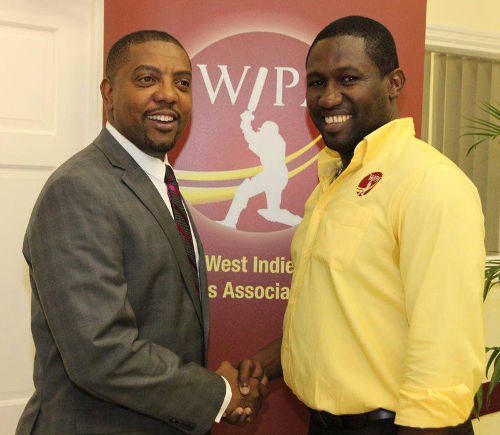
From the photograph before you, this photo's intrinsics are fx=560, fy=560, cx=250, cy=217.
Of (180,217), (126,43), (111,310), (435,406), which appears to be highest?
(126,43)

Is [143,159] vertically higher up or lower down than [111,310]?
higher up

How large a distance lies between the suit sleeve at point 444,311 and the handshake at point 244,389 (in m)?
0.60

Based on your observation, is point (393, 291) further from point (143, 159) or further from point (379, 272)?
point (143, 159)

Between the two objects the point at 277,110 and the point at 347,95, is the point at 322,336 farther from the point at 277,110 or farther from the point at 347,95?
the point at 277,110

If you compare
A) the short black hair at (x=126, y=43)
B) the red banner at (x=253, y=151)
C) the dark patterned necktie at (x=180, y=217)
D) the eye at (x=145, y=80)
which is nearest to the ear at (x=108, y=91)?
the short black hair at (x=126, y=43)

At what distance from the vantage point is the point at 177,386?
1463 millimetres

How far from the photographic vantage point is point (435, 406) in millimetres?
1247

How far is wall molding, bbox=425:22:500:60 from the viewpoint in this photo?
3.44 m

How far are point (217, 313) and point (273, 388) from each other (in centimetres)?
41

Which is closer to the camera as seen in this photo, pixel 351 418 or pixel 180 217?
pixel 351 418

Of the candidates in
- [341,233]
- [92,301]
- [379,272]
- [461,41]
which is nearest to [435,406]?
[379,272]

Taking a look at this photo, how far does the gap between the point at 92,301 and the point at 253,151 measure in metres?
1.23

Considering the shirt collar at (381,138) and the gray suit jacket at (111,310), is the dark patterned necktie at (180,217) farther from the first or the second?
the shirt collar at (381,138)

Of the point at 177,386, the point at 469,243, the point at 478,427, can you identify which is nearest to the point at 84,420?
the point at 177,386
